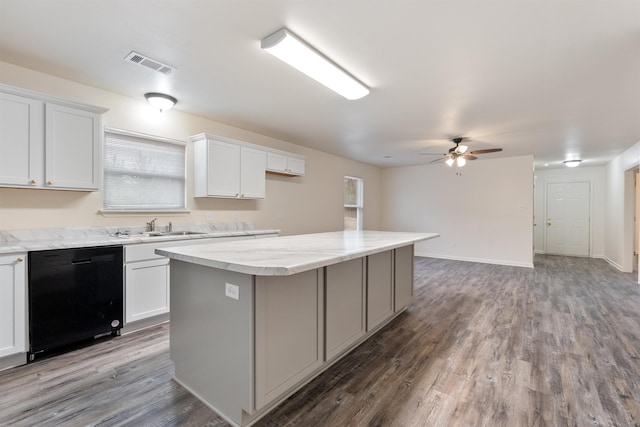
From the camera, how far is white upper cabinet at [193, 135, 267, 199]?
3768 millimetres

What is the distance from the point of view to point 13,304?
7.26ft

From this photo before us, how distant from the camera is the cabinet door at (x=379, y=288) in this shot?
109 inches

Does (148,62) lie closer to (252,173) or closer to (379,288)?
(252,173)

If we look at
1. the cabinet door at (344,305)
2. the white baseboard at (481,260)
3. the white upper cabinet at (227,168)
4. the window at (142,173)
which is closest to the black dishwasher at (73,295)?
the window at (142,173)

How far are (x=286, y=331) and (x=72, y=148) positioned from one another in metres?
A: 2.55

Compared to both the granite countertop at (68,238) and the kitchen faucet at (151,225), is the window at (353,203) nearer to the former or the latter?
the granite countertop at (68,238)

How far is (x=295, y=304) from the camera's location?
1884 millimetres

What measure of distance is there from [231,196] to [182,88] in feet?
4.81

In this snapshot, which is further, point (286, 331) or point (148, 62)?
point (148, 62)

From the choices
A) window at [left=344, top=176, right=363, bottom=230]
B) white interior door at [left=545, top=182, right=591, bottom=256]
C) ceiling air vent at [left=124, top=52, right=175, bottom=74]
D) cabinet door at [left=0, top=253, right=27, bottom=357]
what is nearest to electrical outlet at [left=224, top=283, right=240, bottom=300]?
cabinet door at [left=0, top=253, right=27, bottom=357]

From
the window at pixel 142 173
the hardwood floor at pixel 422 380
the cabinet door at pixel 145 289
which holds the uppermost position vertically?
the window at pixel 142 173

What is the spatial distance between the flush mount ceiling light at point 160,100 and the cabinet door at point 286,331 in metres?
2.54

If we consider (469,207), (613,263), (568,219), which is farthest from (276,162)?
(568,219)

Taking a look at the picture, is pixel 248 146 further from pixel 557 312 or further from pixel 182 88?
pixel 557 312
